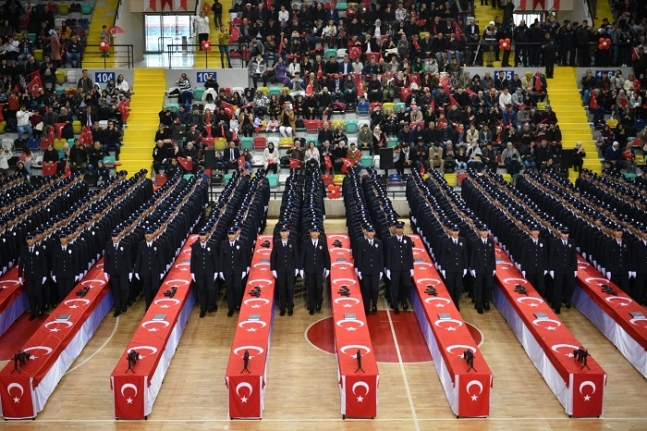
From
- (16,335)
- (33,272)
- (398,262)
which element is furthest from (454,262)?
(16,335)

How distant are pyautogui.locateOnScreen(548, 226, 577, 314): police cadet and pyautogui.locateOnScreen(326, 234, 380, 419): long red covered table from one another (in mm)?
3930

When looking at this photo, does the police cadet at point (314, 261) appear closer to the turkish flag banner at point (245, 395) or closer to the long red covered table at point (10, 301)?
the turkish flag banner at point (245, 395)

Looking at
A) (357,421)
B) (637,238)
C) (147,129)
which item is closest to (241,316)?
(357,421)

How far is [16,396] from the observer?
13.7m

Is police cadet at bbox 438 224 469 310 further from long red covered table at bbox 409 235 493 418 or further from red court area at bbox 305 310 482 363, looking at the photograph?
red court area at bbox 305 310 482 363

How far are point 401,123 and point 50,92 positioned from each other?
12.9 meters

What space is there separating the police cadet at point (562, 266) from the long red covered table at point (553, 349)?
0.64 metres

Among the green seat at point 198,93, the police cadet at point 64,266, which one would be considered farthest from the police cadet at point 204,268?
the green seat at point 198,93

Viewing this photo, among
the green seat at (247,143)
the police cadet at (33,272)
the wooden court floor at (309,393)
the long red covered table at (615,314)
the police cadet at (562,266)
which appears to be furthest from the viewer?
the green seat at (247,143)

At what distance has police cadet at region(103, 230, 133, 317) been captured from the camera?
1841 centimetres

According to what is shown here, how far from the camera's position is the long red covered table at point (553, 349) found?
44.7 ft

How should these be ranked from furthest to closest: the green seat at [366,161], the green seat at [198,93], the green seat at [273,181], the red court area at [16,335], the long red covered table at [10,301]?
the green seat at [198,93], the green seat at [366,161], the green seat at [273,181], the long red covered table at [10,301], the red court area at [16,335]

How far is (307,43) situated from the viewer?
36969mm

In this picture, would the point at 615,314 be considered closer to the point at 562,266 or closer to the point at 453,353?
the point at 562,266
